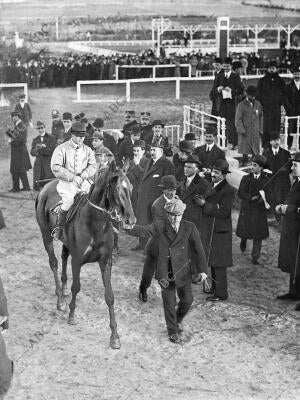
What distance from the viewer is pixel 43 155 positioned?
9.98 metres

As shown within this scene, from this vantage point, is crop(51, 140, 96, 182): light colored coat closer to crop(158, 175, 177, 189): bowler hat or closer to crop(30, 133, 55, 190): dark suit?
crop(158, 175, 177, 189): bowler hat

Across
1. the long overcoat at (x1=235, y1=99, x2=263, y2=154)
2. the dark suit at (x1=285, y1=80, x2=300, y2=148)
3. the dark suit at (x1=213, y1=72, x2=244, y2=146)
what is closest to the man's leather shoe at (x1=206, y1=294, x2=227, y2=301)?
the long overcoat at (x1=235, y1=99, x2=263, y2=154)

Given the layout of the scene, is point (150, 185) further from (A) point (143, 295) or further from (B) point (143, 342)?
(B) point (143, 342)

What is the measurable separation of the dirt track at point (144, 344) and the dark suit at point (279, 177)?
914mm

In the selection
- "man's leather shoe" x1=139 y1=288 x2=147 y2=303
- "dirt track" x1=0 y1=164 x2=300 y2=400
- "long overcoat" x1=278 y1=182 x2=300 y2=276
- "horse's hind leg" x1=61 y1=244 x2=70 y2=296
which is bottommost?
"dirt track" x1=0 y1=164 x2=300 y2=400

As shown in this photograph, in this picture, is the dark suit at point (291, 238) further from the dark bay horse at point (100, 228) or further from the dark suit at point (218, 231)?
the dark bay horse at point (100, 228)

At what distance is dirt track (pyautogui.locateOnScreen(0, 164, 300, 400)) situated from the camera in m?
5.56

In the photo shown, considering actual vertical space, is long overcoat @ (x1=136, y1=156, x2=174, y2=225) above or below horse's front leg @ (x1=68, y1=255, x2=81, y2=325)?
above

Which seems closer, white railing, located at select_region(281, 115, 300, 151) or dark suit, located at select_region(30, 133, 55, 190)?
dark suit, located at select_region(30, 133, 55, 190)

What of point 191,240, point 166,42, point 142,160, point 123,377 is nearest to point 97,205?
point 191,240

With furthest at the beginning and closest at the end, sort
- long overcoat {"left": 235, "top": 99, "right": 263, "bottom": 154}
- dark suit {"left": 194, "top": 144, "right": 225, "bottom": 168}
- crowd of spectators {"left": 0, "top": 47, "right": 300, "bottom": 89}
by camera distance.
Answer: crowd of spectators {"left": 0, "top": 47, "right": 300, "bottom": 89}
long overcoat {"left": 235, "top": 99, "right": 263, "bottom": 154}
dark suit {"left": 194, "top": 144, "right": 225, "bottom": 168}

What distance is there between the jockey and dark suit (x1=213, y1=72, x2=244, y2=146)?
4.64m

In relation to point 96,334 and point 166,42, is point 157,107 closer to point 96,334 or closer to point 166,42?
point 166,42

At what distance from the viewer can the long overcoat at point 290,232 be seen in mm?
7121
